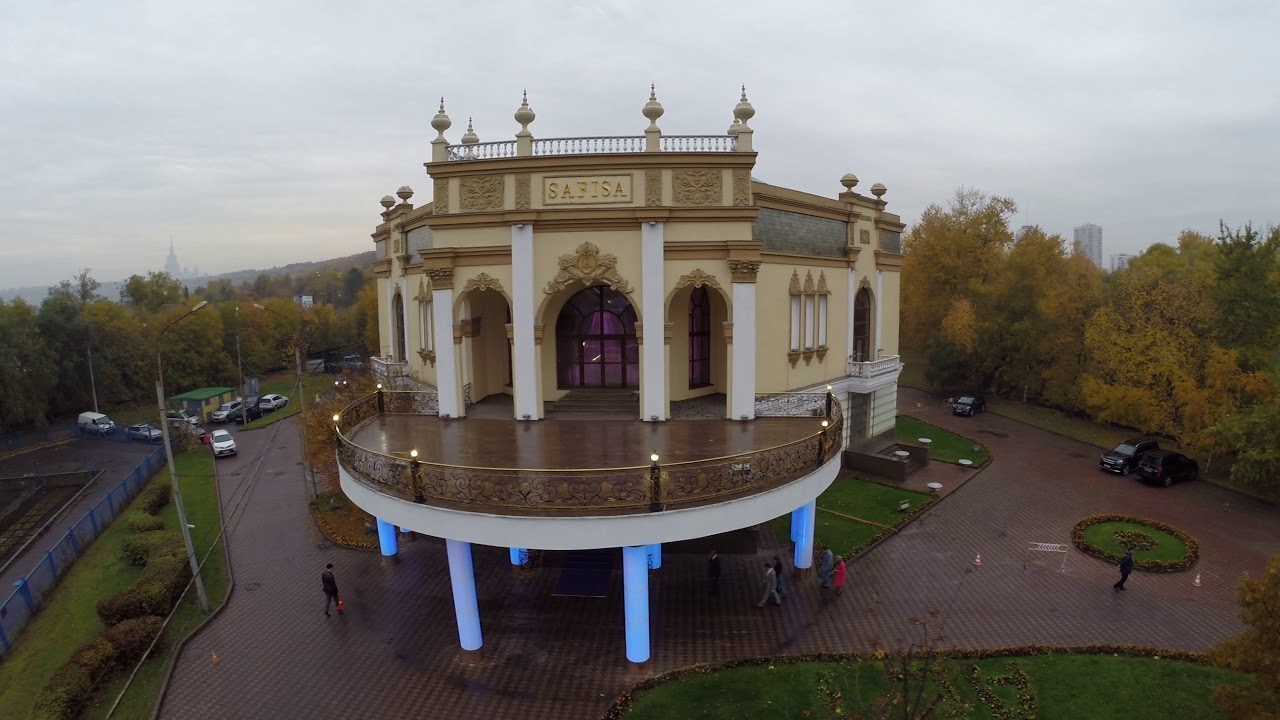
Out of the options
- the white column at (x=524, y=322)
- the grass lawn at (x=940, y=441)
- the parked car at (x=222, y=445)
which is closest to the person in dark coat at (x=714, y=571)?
the white column at (x=524, y=322)

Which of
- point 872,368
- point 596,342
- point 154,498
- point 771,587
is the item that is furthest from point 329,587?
point 872,368

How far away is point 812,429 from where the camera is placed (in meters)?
14.4

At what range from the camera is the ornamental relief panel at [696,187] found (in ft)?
49.1

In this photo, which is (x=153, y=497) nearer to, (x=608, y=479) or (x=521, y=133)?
(x=521, y=133)

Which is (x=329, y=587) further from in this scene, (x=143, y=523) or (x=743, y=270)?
(x=743, y=270)

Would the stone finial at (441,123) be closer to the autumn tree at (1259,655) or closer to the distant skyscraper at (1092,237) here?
the autumn tree at (1259,655)

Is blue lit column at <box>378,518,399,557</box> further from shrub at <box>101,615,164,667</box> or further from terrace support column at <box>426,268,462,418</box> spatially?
shrub at <box>101,615,164,667</box>

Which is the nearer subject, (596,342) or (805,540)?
(805,540)

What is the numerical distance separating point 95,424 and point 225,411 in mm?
6253

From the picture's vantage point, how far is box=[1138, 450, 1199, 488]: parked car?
69.9 ft

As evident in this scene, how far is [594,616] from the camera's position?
13.2 metres

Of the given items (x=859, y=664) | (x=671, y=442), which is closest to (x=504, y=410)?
(x=671, y=442)

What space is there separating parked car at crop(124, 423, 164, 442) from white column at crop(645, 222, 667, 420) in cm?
2980

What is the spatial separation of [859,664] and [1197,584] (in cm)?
927
